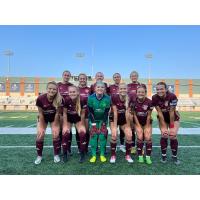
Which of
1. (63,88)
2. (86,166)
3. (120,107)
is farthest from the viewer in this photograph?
(63,88)

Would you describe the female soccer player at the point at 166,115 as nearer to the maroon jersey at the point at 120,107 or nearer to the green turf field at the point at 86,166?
the green turf field at the point at 86,166

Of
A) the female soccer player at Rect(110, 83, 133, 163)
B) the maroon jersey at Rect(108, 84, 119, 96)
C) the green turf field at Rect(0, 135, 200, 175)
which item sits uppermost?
the maroon jersey at Rect(108, 84, 119, 96)

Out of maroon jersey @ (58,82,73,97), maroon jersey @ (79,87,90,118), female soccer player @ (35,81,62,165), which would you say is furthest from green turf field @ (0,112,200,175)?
maroon jersey @ (58,82,73,97)

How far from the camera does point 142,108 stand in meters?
5.24

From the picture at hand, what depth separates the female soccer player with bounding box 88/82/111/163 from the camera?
17.3ft

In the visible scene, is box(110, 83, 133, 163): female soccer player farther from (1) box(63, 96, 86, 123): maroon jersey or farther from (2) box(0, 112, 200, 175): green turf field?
(1) box(63, 96, 86, 123): maroon jersey

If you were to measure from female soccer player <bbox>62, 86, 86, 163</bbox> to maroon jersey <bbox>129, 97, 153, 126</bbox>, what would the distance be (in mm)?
1084

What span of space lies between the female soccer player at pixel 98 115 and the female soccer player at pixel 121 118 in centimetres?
18

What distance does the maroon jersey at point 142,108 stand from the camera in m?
5.23

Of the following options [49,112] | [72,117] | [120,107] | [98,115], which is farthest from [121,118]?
[49,112]

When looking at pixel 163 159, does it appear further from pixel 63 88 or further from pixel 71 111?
pixel 63 88

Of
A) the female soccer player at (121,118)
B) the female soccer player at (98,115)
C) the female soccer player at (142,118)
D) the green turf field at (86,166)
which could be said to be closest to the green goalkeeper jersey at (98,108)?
the female soccer player at (98,115)

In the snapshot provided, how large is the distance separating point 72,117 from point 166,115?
1878 mm

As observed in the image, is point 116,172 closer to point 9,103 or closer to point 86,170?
point 86,170
